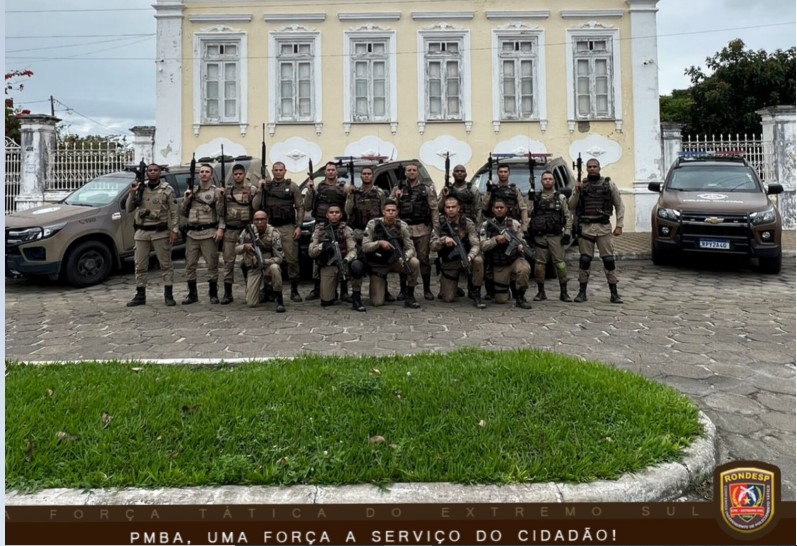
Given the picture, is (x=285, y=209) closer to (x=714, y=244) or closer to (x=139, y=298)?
(x=139, y=298)

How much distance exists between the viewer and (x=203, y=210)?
794 cm

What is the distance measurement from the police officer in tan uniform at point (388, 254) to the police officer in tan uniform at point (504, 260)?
968 mm

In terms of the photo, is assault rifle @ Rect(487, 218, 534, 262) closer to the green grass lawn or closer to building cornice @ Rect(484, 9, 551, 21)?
the green grass lawn

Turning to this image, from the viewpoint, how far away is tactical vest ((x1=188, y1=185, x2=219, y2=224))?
7941 mm

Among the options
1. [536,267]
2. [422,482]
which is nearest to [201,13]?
[536,267]

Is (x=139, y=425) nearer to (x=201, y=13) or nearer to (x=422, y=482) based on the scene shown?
(x=422, y=482)

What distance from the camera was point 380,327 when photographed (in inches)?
257

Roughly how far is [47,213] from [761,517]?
948cm

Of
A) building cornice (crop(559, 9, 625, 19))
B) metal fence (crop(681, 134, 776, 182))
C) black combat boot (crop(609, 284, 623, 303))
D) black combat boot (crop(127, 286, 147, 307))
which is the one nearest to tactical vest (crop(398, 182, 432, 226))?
black combat boot (crop(609, 284, 623, 303))

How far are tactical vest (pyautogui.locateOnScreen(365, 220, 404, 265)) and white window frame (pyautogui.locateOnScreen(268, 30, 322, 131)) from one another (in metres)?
8.15

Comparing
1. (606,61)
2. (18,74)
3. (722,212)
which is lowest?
(722,212)

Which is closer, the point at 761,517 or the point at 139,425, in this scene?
the point at 761,517

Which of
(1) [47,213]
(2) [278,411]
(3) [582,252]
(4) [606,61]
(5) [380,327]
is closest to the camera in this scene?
(2) [278,411]

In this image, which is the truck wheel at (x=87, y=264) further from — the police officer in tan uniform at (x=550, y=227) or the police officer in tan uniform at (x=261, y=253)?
the police officer in tan uniform at (x=550, y=227)
